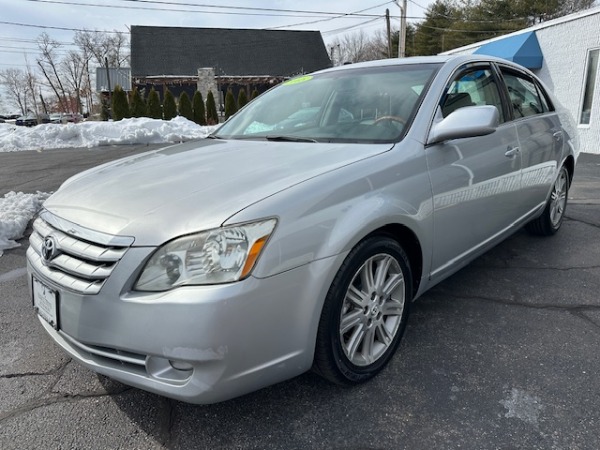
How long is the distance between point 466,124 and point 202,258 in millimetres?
1561

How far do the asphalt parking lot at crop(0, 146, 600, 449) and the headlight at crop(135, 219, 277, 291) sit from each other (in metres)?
0.75

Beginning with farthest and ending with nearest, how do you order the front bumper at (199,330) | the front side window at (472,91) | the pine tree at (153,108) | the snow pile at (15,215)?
the pine tree at (153,108) < the snow pile at (15,215) < the front side window at (472,91) < the front bumper at (199,330)

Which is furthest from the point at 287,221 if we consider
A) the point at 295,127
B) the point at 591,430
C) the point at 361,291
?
the point at 591,430

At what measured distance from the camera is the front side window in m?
2.72

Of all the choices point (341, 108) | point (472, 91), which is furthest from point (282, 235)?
point (472, 91)

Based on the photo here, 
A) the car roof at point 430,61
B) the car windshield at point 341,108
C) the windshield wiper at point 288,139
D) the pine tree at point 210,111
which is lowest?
the windshield wiper at point 288,139

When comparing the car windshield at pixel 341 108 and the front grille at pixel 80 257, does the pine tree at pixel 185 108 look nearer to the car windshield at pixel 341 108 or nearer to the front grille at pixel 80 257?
the car windshield at pixel 341 108

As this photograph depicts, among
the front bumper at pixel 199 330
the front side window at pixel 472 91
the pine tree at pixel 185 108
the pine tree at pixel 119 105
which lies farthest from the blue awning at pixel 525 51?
the pine tree at pixel 119 105

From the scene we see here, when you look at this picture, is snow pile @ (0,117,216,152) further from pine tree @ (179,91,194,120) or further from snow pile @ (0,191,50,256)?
snow pile @ (0,191,50,256)

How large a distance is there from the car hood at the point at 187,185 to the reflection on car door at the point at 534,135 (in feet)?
5.44

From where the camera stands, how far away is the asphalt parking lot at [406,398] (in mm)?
1868

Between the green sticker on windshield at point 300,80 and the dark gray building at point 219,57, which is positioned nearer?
the green sticker on windshield at point 300,80

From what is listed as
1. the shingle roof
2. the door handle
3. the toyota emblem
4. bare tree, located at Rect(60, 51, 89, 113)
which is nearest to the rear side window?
the door handle

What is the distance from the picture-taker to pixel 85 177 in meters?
2.46
